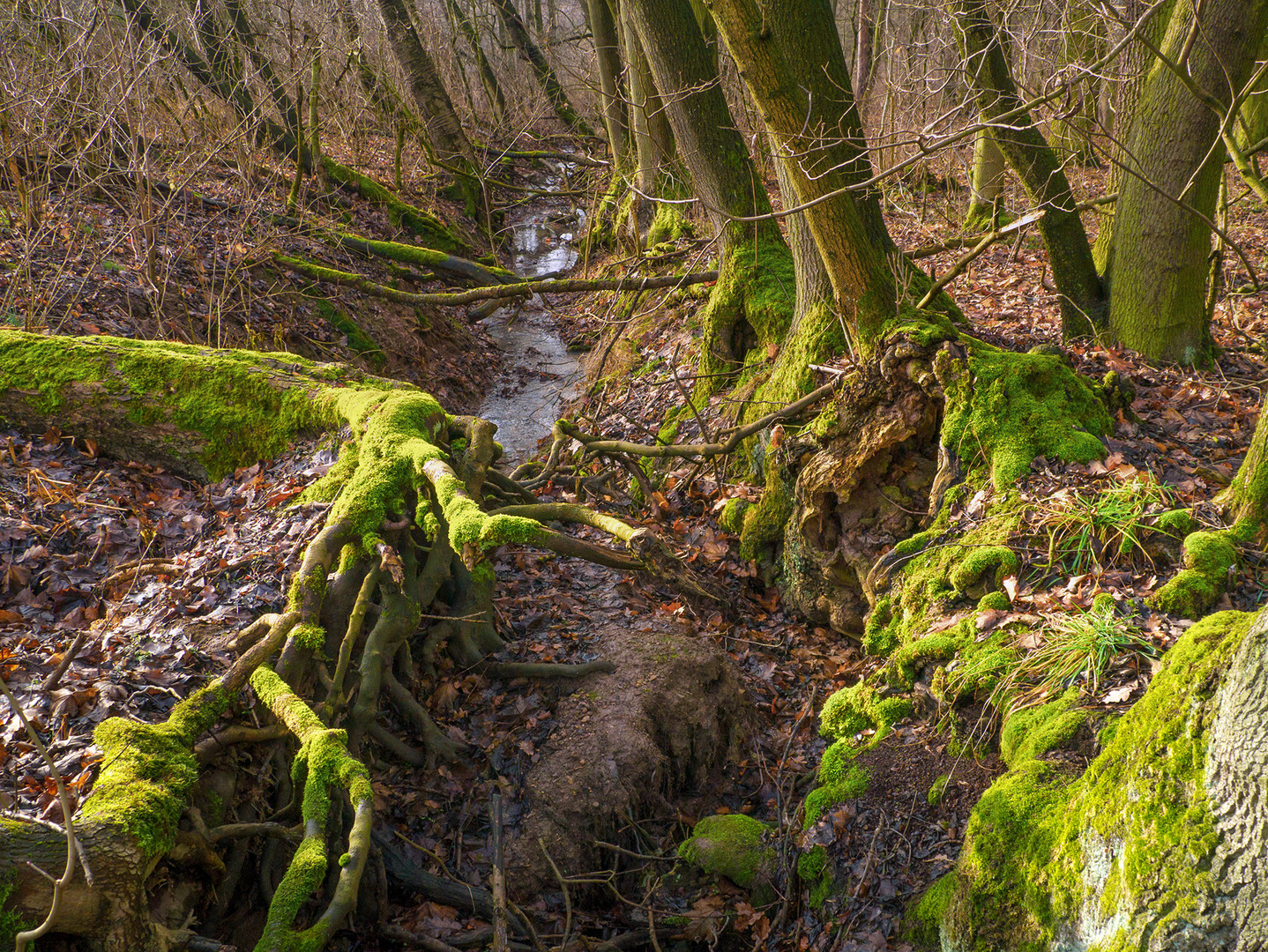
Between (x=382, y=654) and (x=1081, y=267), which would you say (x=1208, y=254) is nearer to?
(x=1081, y=267)

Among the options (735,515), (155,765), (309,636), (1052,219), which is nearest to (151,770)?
(155,765)

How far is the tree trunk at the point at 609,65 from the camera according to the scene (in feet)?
38.8

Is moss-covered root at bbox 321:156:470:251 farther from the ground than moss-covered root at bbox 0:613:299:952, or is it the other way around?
moss-covered root at bbox 321:156:470:251

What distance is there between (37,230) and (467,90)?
1363 cm

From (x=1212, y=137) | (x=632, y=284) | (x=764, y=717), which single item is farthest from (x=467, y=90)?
(x=764, y=717)

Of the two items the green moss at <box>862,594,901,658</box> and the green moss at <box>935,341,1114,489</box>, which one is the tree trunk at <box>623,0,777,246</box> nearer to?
the green moss at <box>935,341,1114,489</box>

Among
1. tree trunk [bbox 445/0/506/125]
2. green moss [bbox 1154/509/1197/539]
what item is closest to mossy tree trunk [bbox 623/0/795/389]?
green moss [bbox 1154/509/1197/539]

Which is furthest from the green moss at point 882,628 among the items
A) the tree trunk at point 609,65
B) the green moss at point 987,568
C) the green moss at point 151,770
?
the tree trunk at point 609,65

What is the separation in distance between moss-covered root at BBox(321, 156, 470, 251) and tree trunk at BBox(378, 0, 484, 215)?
4.18 ft

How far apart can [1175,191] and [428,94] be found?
13421 mm

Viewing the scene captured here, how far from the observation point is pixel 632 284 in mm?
8953

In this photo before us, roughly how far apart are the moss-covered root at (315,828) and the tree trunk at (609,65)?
10.2 m

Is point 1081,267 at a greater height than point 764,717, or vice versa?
point 1081,267

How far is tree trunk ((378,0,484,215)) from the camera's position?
1462 centimetres
